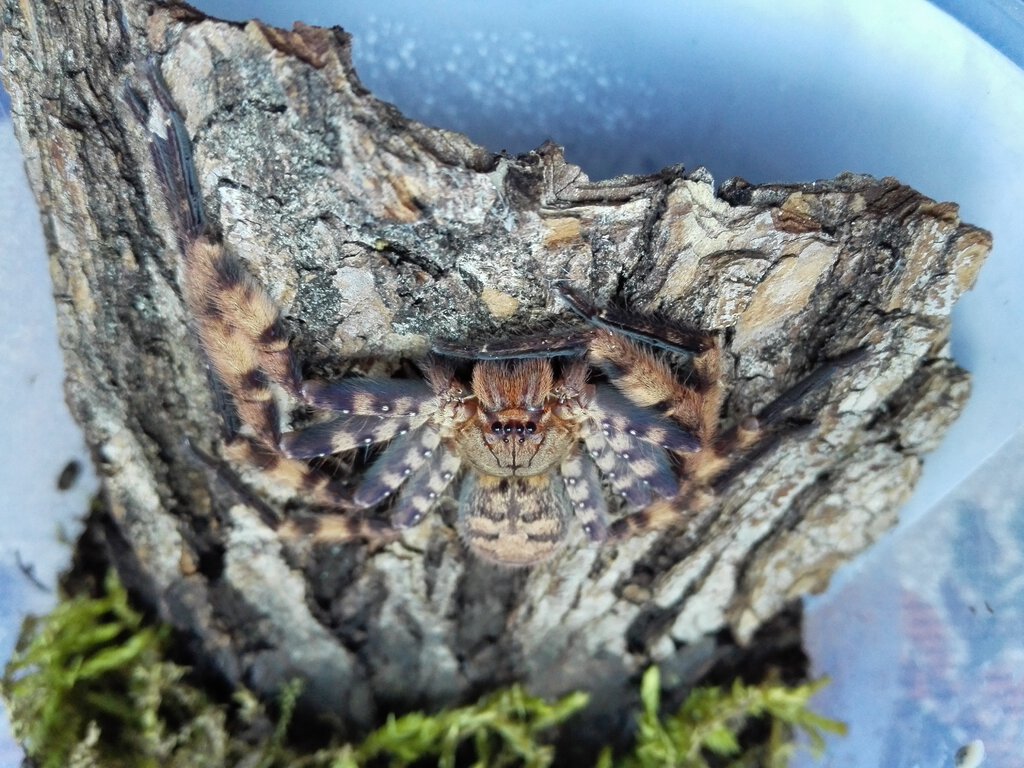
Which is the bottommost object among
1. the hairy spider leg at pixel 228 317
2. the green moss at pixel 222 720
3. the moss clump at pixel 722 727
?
the green moss at pixel 222 720

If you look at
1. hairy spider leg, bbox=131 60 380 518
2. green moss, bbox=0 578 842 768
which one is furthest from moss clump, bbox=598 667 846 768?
hairy spider leg, bbox=131 60 380 518

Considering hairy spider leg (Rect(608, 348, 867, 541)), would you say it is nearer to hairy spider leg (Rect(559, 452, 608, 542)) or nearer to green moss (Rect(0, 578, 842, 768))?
hairy spider leg (Rect(559, 452, 608, 542))

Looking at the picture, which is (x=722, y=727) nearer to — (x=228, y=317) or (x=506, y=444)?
(x=506, y=444)

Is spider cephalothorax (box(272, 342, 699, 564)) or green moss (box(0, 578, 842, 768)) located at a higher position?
spider cephalothorax (box(272, 342, 699, 564))

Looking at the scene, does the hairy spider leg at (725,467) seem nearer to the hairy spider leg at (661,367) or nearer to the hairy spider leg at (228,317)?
the hairy spider leg at (661,367)

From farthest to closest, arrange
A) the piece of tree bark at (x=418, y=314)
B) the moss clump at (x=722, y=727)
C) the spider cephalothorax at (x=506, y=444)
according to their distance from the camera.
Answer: the moss clump at (x=722, y=727) → the spider cephalothorax at (x=506, y=444) → the piece of tree bark at (x=418, y=314)

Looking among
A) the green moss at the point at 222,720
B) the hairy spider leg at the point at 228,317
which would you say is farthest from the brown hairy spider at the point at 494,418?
the green moss at the point at 222,720

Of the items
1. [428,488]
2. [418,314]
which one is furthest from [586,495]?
[418,314]
